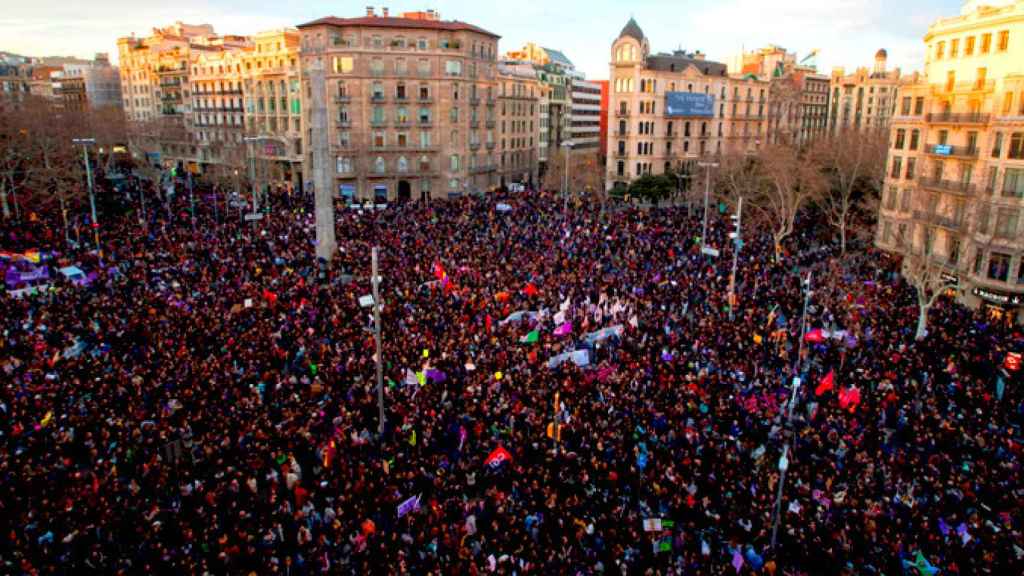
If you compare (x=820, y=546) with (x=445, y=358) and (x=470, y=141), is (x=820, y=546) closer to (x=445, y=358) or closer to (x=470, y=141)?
(x=445, y=358)

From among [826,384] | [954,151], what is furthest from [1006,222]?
[826,384]

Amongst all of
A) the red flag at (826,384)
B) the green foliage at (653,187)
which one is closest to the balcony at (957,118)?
the red flag at (826,384)

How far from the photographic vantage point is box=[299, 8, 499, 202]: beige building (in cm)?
6200

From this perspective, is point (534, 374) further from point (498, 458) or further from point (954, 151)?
point (954, 151)

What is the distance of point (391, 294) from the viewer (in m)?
28.5

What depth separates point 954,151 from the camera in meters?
33.0

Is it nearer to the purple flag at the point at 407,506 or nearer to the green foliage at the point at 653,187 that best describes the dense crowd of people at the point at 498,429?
the purple flag at the point at 407,506

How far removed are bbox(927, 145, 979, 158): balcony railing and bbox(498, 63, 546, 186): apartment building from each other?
49006mm

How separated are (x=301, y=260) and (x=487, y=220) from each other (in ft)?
48.0

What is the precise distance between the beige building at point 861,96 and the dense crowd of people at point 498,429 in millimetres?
96361

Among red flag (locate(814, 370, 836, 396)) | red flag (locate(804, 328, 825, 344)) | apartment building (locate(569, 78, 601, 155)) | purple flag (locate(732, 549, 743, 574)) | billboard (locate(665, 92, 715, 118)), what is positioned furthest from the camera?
Result: apartment building (locate(569, 78, 601, 155))

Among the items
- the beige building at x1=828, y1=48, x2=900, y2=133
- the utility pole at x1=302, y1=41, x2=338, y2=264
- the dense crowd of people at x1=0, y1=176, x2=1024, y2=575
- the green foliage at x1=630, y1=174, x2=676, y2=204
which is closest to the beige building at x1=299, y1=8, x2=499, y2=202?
the green foliage at x1=630, y1=174, x2=676, y2=204

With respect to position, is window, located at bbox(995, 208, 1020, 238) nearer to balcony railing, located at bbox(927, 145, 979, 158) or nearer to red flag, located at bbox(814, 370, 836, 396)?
balcony railing, located at bbox(927, 145, 979, 158)


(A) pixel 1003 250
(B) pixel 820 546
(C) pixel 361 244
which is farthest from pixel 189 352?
(A) pixel 1003 250
